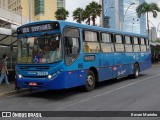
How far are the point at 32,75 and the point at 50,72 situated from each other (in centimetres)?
91

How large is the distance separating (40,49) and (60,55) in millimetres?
920

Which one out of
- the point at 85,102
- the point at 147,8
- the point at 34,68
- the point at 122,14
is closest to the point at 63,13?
the point at 122,14

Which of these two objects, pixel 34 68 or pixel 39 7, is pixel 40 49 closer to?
pixel 34 68

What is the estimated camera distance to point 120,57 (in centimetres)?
1730

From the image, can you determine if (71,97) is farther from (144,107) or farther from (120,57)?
(120,57)

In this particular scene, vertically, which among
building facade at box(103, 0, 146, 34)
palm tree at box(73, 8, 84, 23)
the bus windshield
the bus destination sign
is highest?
palm tree at box(73, 8, 84, 23)

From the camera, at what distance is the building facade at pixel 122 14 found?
44.5 m

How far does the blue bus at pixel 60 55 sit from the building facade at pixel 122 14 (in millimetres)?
25941

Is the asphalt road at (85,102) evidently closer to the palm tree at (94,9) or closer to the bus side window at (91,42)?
the bus side window at (91,42)

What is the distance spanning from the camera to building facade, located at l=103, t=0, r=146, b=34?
146 feet

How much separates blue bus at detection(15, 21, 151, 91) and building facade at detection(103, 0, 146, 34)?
2594 centimetres

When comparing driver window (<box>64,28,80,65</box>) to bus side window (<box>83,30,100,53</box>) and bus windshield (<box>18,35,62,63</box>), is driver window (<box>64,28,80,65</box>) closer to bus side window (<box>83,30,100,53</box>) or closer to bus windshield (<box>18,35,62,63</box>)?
bus windshield (<box>18,35,62,63</box>)

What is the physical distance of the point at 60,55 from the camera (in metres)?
11.6

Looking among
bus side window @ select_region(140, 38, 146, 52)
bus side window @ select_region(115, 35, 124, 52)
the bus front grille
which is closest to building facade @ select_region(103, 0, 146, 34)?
bus side window @ select_region(140, 38, 146, 52)
